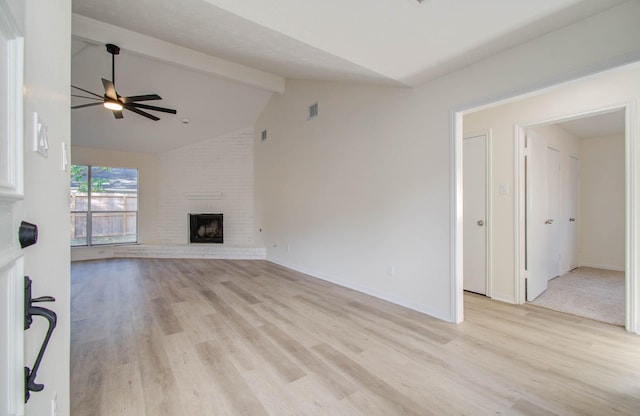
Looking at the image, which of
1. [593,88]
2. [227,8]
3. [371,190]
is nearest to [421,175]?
[371,190]

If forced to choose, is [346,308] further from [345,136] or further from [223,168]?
[223,168]

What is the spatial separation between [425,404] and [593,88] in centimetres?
349

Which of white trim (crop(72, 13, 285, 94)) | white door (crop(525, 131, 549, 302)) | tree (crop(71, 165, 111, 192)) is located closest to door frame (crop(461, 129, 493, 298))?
white door (crop(525, 131, 549, 302))

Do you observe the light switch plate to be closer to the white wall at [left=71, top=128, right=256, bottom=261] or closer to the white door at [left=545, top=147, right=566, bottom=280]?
the white door at [left=545, top=147, right=566, bottom=280]

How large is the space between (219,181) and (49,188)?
5.86 metres

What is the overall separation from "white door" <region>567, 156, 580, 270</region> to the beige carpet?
1.76 feet

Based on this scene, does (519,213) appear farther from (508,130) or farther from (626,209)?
(508,130)

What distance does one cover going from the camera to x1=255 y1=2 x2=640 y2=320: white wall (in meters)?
2.05

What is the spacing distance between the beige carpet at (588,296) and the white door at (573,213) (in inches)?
21.1

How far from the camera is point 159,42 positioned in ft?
11.3

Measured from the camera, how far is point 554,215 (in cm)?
411

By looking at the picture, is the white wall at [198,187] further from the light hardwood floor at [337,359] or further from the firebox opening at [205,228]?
the light hardwood floor at [337,359]

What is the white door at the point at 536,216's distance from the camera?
3.23 m

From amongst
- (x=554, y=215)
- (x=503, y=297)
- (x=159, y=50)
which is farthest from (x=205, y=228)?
(x=554, y=215)
